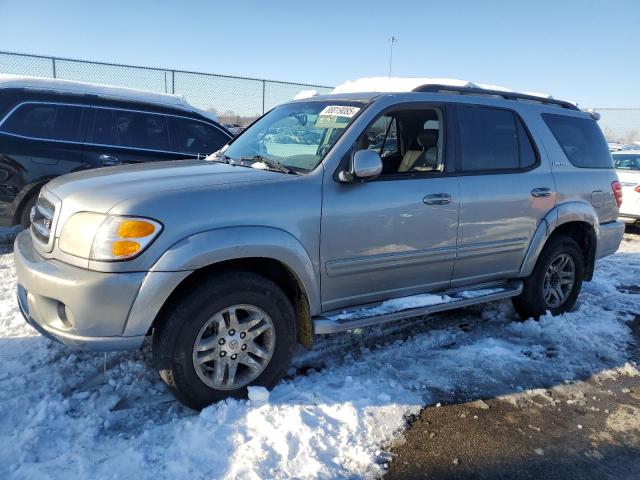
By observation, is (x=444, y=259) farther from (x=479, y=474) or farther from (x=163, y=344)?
(x=163, y=344)

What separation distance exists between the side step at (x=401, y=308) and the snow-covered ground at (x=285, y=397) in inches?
16.0

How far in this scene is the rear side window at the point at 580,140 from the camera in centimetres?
473

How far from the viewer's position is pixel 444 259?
3.88 meters

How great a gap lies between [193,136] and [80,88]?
1486 millimetres

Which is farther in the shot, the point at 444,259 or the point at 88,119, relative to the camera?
the point at 88,119

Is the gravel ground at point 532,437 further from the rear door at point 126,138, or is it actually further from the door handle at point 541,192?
the rear door at point 126,138

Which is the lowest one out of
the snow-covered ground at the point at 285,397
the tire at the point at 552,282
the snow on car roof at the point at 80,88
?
the snow-covered ground at the point at 285,397

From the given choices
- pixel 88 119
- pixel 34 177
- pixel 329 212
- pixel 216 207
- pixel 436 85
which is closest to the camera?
pixel 216 207

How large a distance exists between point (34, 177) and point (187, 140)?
6.44 ft

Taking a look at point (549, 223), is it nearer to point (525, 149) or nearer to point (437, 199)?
point (525, 149)

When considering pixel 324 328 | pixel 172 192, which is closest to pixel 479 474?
pixel 324 328

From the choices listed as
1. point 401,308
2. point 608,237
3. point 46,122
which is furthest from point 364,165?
point 46,122

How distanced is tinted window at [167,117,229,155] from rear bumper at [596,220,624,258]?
485cm

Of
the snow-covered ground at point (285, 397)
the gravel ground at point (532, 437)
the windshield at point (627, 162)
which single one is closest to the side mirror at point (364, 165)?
the snow-covered ground at point (285, 397)
